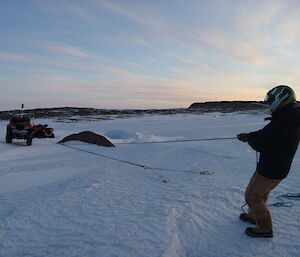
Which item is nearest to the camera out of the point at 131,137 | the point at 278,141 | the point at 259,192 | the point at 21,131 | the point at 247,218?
the point at 278,141

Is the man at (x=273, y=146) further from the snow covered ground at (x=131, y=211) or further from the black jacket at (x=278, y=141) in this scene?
the snow covered ground at (x=131, y=211)

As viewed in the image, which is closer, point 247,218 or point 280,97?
point 280,97

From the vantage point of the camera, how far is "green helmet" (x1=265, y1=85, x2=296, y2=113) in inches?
138

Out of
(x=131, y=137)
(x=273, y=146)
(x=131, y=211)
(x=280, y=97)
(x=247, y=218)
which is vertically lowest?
(x=131, y=211)

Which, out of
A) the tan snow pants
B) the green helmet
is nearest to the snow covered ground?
the tan snow pants

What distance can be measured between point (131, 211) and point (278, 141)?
243 cm

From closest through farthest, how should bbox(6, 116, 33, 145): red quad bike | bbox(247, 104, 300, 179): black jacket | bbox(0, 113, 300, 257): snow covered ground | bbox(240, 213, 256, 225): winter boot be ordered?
bbox(247, 104, 300, 179): black jacket
bbox(0, 113, 300, 257): snow covered ground
bbox(240, 213, 256, 225): winter boot
bbox(6, 116, 33, 145): red quad bike

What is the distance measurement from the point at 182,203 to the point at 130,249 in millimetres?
1729

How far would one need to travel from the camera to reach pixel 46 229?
412 centimetres

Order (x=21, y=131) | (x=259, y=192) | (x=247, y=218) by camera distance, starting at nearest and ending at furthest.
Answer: (x=259, y=192), (x=247, y=218), (x=21, y=131)

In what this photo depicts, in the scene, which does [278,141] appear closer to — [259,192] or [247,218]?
[259,192]

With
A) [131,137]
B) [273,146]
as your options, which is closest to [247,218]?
[273,146]

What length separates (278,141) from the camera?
3.52m

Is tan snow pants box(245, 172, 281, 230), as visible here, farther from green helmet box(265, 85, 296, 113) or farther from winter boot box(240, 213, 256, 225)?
green helmet box(265, 85, 296, 113)
